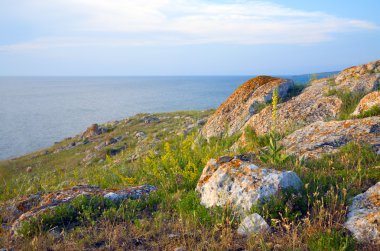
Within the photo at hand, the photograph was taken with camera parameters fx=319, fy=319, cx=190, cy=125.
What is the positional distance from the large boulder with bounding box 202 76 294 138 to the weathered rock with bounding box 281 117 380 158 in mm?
4893

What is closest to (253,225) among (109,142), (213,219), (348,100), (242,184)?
(213,219)

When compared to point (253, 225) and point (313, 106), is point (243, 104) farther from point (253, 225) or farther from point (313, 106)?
point (253, 225)

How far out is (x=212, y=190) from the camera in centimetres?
533

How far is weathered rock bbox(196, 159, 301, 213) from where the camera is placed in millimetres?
4820

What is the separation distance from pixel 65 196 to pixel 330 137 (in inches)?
228

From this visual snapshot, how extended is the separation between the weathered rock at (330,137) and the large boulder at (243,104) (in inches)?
193

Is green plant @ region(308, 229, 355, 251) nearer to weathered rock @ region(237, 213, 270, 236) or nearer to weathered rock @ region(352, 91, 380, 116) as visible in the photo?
weathered rock @ region(237, 213, 270, 236)

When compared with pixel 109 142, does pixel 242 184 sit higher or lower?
higher

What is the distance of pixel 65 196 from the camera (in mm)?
6055

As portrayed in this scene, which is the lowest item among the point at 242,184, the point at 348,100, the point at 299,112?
the point at 242,184

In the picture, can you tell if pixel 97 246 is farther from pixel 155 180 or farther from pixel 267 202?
pixel 155 180

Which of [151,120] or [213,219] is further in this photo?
[151,120]

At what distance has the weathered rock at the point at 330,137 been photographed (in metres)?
6.78

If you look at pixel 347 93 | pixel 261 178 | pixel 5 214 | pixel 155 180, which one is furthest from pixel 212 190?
pixel 347 93
